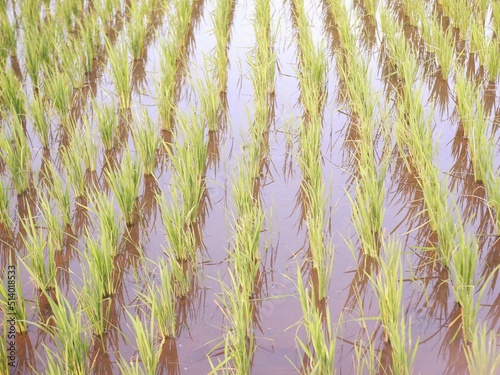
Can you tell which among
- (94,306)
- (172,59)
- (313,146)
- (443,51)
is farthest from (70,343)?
(443,51)

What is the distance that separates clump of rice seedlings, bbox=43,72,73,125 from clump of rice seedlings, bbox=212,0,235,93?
2.57 ft

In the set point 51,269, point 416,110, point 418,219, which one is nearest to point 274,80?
point 416,110

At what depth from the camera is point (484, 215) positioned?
3.03 meters

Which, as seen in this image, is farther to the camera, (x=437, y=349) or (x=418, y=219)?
(x=418, y=219)

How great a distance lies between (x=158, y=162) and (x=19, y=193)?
0.64 meters

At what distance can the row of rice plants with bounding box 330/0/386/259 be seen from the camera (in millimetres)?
2783

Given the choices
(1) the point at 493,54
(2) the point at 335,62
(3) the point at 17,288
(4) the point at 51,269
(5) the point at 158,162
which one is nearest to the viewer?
(3) the point at 17,288

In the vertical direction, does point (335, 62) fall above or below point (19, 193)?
above

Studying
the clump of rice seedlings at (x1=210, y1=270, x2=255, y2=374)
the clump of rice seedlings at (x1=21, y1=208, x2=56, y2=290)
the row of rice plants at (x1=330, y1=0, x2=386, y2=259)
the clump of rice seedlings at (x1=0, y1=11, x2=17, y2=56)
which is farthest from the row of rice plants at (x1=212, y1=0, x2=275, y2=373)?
the clump of rice seedlings at (x1=0, y1=11, x2=17, y2=56)

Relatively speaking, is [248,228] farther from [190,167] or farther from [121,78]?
[121,78]

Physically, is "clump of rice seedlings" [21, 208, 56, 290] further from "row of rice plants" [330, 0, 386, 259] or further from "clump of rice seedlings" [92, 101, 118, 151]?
"row of rice plants" [330, 0, 386, 259]

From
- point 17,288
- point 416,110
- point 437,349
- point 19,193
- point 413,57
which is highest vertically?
point 413,57

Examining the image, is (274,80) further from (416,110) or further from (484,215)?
(484,215)

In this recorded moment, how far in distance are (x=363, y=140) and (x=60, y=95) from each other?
148 centimetres
